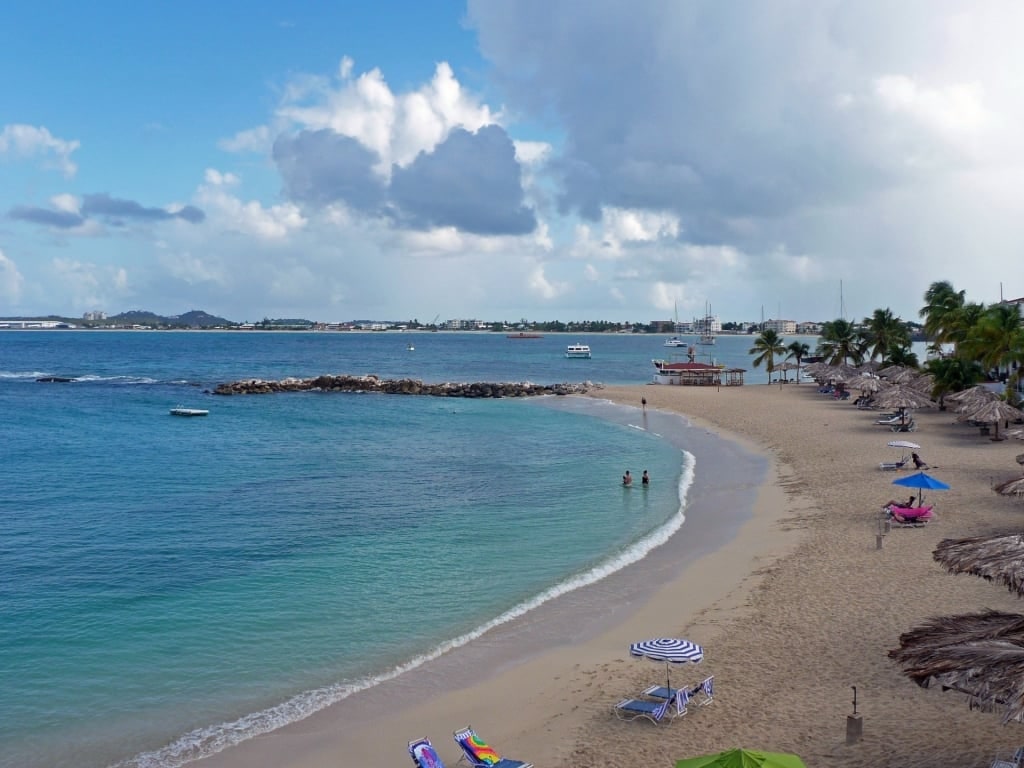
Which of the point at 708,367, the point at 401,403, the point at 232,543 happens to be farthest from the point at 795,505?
the point at 708,367

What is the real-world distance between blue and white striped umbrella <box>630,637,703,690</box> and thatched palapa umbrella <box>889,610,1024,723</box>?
332cm

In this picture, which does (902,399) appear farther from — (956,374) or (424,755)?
(424,755)

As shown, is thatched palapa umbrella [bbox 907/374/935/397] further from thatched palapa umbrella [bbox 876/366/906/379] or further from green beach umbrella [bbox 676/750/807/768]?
green beach umbrella [bbox 676/750/807/768]

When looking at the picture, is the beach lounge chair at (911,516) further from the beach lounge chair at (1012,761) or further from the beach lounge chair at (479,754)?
the beach lounge chair at (479,754)

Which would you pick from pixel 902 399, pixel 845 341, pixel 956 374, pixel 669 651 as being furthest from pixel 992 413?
pixel 845 341

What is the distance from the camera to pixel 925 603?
1717 centimetres

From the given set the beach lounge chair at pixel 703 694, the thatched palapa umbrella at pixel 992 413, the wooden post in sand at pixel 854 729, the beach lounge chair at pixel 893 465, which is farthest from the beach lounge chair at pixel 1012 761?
the thatched palapa umbrella at pixel 992 413

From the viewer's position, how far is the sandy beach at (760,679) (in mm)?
12055

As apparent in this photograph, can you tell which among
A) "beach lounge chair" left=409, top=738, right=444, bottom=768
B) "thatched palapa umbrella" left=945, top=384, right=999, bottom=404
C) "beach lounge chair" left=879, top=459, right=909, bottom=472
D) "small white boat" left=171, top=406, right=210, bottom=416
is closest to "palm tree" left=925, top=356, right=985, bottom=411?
"thatched palapa umbrella" left=945, top=384, right=999, bottom=404

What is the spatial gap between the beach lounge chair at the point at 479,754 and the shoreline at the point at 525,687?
0.51 m

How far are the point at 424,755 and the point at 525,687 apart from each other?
3.63 meters

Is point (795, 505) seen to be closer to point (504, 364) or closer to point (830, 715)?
point (830, 715)

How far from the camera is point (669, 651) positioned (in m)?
13.6

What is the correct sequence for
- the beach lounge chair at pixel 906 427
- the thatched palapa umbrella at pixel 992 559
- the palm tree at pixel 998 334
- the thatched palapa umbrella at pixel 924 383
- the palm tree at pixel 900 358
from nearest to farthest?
the thatched palapa umbrella at pixel 992 559 < the palm tree at pixel 998 334 < the beach lounge chair at pixel 906 427 < the thatched palapa umbrella at pixel 924 383 < the palm tree at pixel 900 358
